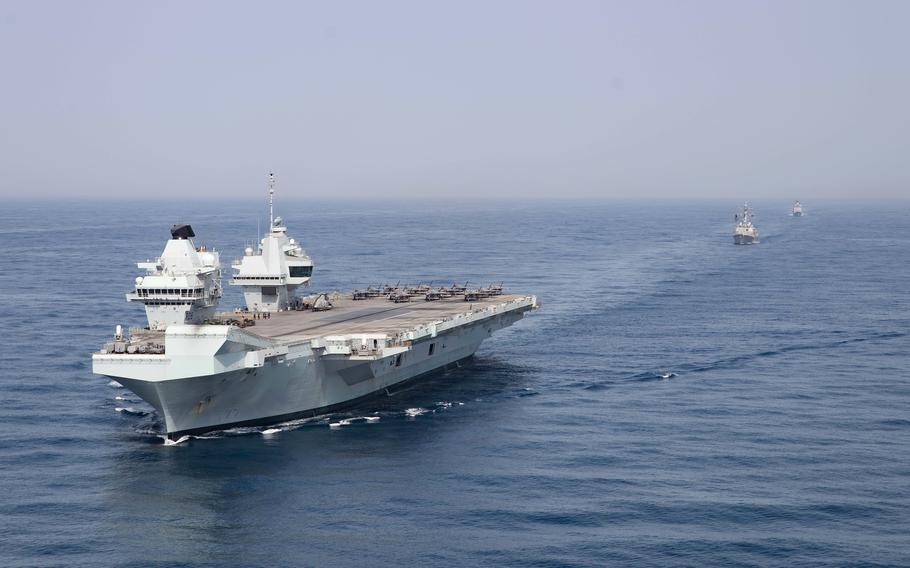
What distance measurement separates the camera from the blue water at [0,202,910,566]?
30.0 meters

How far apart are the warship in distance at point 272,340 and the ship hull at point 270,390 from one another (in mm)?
51

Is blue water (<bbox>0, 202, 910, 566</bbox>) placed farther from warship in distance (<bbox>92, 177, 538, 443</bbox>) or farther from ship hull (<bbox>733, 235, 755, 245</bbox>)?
ship hull (<bbox>733, 235, 755, 245</bbox>)

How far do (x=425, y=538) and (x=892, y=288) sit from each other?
2439 inches

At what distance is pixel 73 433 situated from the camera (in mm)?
41188

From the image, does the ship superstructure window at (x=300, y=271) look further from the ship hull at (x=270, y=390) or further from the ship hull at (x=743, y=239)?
the ship hull at (x=743, y=239)

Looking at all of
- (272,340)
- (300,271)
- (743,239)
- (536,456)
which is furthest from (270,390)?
(743,239)

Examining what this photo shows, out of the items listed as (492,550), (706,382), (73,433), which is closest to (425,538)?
(492,550)

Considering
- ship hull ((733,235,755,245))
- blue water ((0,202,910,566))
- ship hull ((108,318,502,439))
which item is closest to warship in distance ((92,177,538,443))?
ship hull ((108,318,502,439))

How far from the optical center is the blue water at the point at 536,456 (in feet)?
98.6

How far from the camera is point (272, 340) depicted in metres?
43.0

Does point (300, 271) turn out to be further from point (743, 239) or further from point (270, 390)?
point (743, 239)

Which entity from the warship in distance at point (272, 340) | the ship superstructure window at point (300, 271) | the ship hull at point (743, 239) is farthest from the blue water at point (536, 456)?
the ship hull at point (743, 239)

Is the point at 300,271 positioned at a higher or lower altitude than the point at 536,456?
higher

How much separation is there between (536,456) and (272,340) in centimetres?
1194
